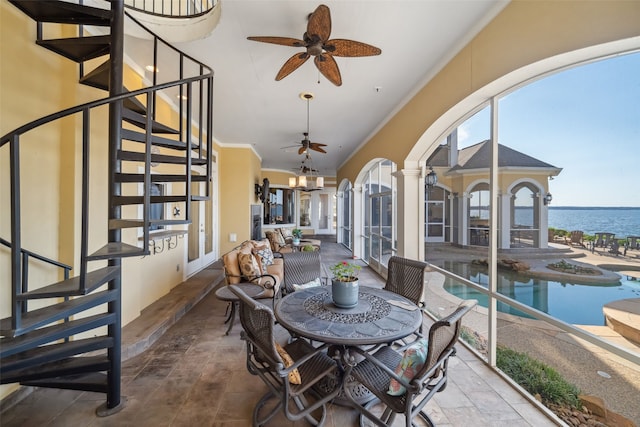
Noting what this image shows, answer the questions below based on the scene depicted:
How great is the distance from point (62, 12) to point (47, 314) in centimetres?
199

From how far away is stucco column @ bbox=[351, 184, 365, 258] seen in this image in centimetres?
768

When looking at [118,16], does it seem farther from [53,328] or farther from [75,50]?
[53,328]

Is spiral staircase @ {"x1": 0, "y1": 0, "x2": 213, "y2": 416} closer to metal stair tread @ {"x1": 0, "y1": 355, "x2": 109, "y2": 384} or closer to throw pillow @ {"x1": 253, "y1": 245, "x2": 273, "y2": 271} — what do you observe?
metal stair tread @ {"x1": 0, "y1": 355, "x2": 109, "y2": 384}

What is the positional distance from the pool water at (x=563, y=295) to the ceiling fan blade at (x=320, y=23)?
8.89 ft

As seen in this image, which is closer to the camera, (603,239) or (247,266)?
(603,239)

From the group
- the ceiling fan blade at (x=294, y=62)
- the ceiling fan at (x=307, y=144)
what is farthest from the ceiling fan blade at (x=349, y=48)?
the ceiling fan at (x=307, y=144)

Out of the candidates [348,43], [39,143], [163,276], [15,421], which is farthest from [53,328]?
[348,43]

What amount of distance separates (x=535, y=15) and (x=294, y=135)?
4.67 m

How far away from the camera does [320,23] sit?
6.26 feet

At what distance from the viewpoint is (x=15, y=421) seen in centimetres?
176

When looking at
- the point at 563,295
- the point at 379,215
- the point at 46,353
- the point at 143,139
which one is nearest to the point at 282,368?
the point at 46,353

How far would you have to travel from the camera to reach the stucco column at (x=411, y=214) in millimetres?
3961

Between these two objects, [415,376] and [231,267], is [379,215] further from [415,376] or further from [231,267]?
[415,376]

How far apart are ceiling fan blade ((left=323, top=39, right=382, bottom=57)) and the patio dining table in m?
2.11
